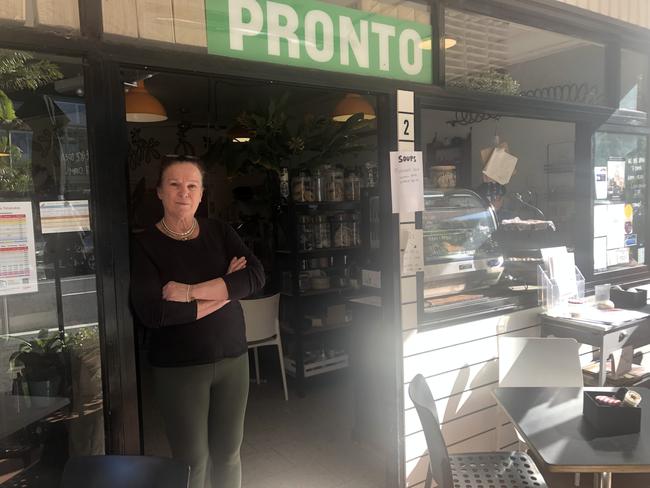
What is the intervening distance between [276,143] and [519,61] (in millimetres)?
1891

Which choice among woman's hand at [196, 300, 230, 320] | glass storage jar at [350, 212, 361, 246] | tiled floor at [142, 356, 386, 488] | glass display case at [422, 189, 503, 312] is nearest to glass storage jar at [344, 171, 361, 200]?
glass storage jar at [350, 212, 361, 246]

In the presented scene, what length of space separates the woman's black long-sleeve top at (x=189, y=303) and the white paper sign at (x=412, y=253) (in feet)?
2.58

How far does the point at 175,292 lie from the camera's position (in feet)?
6.27

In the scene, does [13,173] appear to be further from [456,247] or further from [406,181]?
[456,247]

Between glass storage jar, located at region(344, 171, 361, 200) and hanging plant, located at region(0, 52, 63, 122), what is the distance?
2.88 metres

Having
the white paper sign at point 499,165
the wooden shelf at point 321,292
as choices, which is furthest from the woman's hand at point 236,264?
the wooden shelf at point 321,292

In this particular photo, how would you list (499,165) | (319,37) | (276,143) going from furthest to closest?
1. (276,143)
2. (499,165)
3. (319,37)

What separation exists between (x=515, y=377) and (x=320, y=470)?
1265 millimetres

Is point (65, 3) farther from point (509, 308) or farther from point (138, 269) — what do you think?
point (509, 308)

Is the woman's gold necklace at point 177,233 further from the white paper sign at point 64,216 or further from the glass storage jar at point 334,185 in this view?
the glass storage jar at point 334,185

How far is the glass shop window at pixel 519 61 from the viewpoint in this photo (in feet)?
9.18

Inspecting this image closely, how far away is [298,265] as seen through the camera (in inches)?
165

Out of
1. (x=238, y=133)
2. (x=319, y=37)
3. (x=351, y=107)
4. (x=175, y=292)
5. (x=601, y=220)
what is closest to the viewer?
(x=175, y=292)

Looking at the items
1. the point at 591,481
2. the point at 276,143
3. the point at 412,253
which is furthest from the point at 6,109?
the point at 591,481
